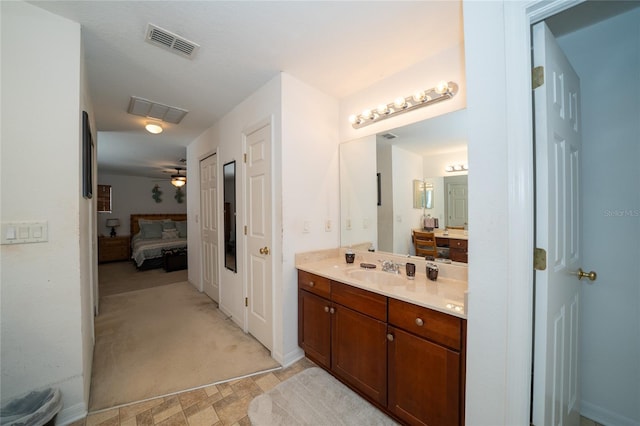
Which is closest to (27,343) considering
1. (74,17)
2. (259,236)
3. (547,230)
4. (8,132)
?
(8,132)

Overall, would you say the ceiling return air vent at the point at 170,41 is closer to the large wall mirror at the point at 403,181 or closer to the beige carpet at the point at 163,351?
the large wall mirror at the point at 403,181

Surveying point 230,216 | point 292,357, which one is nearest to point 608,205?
point 292,357

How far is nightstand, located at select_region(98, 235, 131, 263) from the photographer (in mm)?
6203

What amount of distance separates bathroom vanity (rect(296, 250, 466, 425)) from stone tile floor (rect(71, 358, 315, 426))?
56 centimetres

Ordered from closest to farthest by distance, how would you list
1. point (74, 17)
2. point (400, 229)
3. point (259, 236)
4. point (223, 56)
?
point (74, 17) < point (223, 56) < point (400, 229) < point (259, 236)

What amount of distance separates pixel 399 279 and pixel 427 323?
0.51 meters

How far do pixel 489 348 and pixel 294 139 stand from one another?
1.88m

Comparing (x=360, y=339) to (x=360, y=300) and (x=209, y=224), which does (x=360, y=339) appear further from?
(x=209, y=224)

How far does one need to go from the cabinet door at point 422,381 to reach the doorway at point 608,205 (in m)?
1.06

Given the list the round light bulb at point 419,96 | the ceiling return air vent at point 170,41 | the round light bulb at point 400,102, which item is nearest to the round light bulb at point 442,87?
the round light bulb at point 419,96

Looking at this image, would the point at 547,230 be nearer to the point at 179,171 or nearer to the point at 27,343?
the point at 27,343

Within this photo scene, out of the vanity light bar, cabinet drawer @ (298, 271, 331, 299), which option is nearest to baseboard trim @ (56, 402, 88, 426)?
cabinet drawer @ (298, 271, 331, 299)

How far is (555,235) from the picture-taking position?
3.43ft

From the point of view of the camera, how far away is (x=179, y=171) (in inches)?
248
